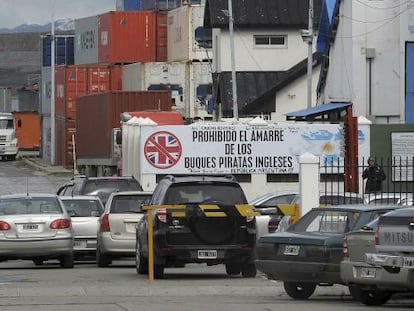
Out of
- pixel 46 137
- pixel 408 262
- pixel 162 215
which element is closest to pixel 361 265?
pixel 408 262

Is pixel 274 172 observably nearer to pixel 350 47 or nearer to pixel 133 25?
pixel 350 47

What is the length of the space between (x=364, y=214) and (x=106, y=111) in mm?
35144

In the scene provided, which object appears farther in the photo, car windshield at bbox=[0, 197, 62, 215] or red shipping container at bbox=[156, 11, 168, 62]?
red shipping container at bbox=[156, 11, 168, 62]

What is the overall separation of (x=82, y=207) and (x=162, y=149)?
1121 cm

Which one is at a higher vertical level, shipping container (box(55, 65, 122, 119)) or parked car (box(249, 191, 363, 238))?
shipping container (box(55, 65, 122, 119))

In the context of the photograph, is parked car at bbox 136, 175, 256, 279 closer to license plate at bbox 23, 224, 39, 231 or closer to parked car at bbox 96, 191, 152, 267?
parked car at bbox 96, 191, 152, 267

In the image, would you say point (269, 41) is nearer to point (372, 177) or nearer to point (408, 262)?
point (372, 177)

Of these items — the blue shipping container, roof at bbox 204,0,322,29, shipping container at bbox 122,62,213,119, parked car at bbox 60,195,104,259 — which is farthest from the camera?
the blue shipping container

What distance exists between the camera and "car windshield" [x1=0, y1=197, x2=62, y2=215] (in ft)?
83.1

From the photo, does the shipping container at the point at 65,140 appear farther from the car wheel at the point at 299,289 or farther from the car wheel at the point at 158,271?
the car wheel at the point at 299,289

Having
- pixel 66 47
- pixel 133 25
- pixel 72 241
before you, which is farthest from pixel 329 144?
pixel 66 47

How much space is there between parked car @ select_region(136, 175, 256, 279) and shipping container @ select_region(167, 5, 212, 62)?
43.2m

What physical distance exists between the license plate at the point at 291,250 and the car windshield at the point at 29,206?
8296 millimetres

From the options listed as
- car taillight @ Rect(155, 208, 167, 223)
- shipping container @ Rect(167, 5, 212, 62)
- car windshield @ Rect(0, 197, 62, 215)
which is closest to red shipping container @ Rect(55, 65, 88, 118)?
shipping container @ Rect(167, 5, 212, 62)
